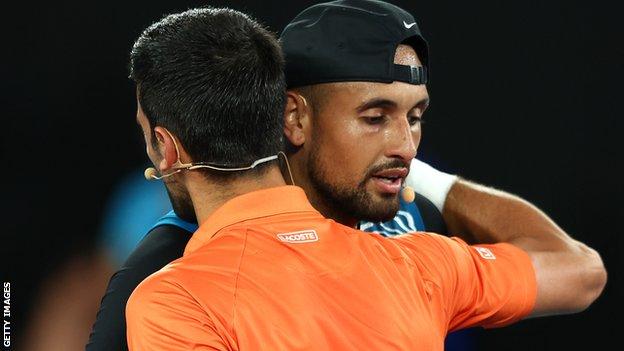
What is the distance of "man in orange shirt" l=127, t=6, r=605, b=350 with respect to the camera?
50.8 inches

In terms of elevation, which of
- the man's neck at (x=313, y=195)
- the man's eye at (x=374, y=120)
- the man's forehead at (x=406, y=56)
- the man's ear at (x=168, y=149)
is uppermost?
the man's forehead at (x=406, y=56)

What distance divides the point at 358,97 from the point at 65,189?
1.20 meters

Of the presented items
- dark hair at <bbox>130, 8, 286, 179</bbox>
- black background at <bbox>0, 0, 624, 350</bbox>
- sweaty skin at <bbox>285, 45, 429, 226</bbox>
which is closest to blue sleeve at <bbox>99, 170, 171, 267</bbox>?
black background at <bbox>0, 0, 624, 350</bbox>

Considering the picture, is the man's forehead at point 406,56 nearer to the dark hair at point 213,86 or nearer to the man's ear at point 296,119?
the man's ear at point 296,119

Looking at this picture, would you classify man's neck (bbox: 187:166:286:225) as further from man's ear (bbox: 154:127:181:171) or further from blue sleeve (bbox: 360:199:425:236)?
blue sleeve (bbox: 360:199:425:236)

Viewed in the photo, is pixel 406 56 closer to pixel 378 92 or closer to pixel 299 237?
pixel 378 92

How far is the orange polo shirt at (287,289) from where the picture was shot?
129 cm

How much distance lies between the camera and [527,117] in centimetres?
282

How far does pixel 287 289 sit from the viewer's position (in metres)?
1.32

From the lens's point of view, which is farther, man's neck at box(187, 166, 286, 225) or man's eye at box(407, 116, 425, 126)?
man's eye at box(407, 116, 425, 126)

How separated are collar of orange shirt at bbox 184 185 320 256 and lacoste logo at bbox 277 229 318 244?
0.12 feet

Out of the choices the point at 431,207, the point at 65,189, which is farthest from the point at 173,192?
the point at 65,189

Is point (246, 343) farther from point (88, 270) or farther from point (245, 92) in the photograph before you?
point (88, 270)

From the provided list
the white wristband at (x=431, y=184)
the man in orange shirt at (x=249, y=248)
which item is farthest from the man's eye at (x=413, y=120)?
the white wristband at (x=431, y=184)
